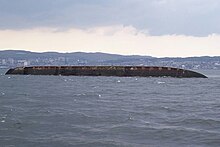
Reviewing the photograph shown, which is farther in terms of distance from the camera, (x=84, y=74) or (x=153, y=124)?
(x=84, y=74)

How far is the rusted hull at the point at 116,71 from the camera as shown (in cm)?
12794

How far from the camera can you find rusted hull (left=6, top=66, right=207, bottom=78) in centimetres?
12794

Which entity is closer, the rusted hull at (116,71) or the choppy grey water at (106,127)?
the choppy grey water at (106,127)

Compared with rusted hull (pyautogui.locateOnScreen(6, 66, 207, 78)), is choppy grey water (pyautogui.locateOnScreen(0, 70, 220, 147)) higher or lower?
lower

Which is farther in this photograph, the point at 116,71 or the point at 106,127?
the point at 116,71

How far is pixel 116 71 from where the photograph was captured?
13600 cm

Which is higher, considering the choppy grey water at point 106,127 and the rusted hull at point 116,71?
the rusted hull at point 116,71

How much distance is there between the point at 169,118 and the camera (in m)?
31.2

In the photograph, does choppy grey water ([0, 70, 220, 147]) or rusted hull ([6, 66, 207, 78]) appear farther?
rusted hull ([6, 66, 207, 78])

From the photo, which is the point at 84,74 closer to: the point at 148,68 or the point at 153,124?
the point at 148,68

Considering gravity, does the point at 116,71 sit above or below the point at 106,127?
above

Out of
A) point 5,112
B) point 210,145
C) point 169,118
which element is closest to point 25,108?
point 5,112

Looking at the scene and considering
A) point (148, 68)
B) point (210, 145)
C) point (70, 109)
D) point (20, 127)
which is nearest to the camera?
point (210, 145)

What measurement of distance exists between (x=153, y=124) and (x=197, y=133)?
12.8 ft
